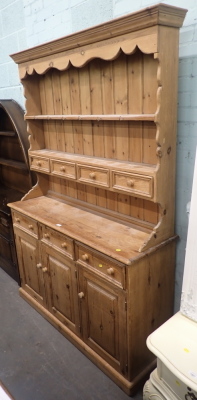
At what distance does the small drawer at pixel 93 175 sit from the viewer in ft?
6.12

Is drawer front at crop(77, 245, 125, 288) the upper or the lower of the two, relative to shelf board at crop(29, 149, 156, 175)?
lower

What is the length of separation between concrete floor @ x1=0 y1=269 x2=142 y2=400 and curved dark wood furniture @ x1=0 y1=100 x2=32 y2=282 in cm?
61

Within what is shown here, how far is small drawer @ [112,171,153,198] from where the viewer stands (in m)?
1.64

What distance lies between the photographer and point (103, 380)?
6.43 ft

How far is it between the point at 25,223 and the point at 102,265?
882mm

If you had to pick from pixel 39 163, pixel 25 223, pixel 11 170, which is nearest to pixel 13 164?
pixel 11 170

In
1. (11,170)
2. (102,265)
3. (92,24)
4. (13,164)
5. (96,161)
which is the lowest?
(102,265)

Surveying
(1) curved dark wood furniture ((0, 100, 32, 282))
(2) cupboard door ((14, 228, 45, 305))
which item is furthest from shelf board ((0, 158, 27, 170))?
(2) cupboard door ((14, 228, 45, 305))

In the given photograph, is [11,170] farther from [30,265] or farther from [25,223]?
[30,265]

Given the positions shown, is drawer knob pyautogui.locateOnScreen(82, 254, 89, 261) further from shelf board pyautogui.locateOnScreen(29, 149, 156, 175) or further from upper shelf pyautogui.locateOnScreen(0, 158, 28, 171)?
upper shelf pyautogui.locateOnScreen(0, 158, 28, 171)

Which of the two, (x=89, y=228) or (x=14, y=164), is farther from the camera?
(x=14, y=164)

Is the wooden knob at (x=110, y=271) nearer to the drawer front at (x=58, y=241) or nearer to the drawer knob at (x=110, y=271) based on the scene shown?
the drawer knob at (x=110, y=271)

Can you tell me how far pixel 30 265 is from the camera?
2.51m

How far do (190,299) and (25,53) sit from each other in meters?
1.82
